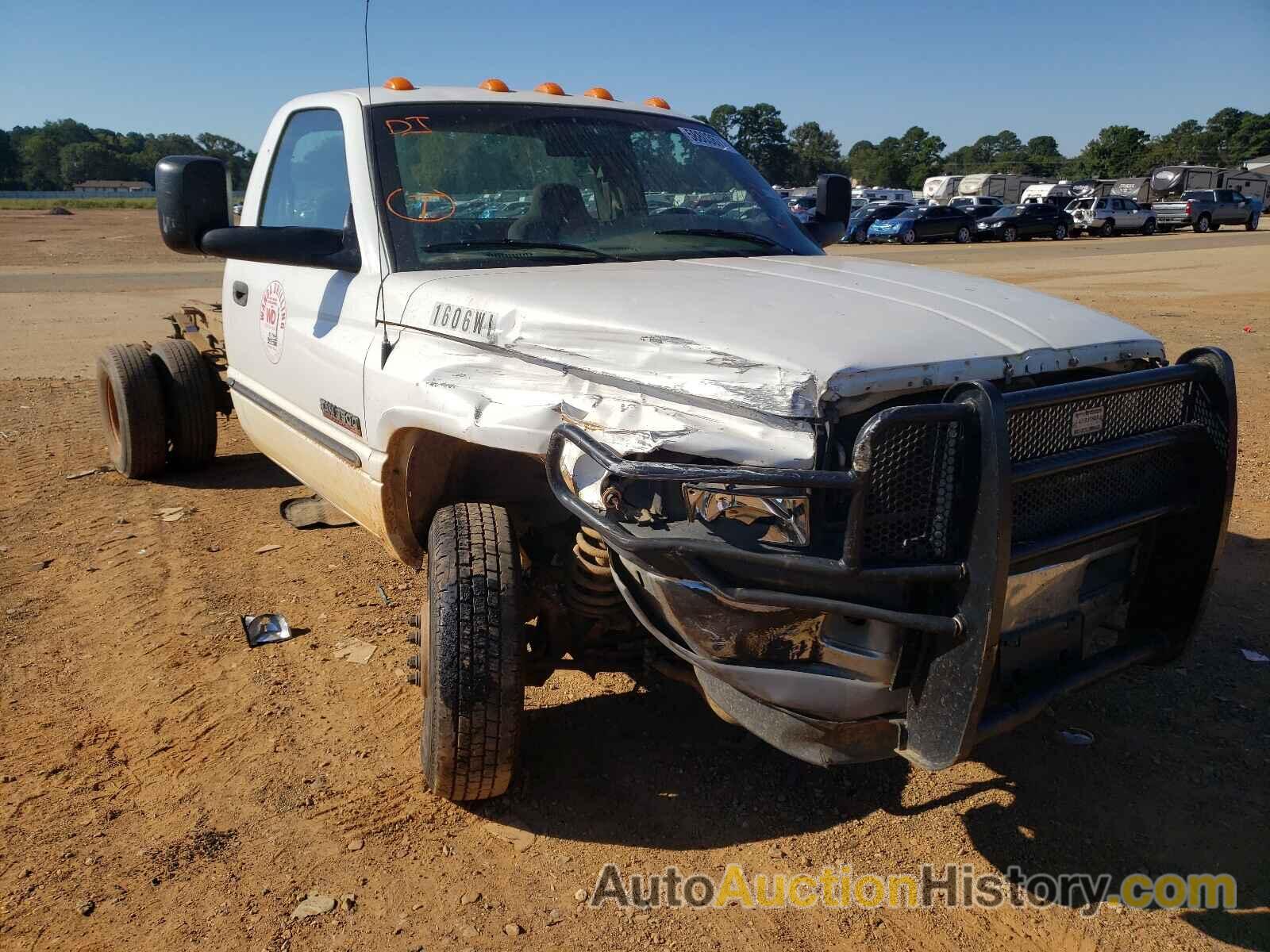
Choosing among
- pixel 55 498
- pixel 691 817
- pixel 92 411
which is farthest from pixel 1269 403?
pixel 92 411

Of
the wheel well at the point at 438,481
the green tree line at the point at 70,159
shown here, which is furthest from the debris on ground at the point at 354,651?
the green tree line at the point at 70,159

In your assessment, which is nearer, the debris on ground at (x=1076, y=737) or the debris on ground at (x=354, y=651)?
the debris on ground at (x=1076, y=737)

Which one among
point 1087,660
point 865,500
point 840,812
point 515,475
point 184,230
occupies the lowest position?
point 840,812

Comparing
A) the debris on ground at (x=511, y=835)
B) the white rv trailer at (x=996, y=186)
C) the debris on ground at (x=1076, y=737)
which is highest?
the white rv trailer at (x=996, y=186)

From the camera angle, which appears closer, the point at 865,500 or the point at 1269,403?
the point at 865,500

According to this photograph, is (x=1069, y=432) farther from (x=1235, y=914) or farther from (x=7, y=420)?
(x=7, y=420)

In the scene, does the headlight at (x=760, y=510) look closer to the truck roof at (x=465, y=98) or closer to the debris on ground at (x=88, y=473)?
the truck roof at (x=465, y=98)

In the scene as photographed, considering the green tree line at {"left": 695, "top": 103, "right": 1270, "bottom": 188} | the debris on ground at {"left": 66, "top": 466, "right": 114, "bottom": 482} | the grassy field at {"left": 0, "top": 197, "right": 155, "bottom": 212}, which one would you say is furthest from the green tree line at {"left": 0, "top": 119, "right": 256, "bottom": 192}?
the debris on ground at {"left": 66, "top": 466, "right": 114, "bottom": 482}

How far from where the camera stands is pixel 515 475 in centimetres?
343

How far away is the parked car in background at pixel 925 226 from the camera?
32.8 meters

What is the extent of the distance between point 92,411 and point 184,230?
5.07m

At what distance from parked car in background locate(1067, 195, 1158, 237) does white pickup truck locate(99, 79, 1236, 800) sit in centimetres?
3638

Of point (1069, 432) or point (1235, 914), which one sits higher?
point (1069, 432)

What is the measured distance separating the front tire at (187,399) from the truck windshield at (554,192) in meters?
2.90
